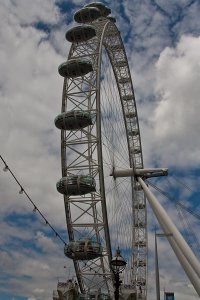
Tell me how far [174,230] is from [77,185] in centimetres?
1367

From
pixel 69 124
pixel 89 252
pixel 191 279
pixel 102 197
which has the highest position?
pixel 69 124

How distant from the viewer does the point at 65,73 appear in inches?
1458

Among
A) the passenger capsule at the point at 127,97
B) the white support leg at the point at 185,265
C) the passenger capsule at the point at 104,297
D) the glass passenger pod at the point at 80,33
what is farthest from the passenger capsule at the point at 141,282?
the white support leg at the point at 185,265

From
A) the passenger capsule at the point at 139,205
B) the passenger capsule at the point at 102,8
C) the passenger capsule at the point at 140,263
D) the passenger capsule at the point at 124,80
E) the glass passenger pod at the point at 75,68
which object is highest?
the passenger capsule at the point at 102,8

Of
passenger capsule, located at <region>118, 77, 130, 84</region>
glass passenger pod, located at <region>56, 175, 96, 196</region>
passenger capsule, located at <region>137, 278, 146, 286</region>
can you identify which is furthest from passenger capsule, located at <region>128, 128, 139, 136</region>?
glass passenger pod, located at <region>56, 175, 96, 196</region>

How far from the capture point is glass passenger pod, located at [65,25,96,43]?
39.0 meters

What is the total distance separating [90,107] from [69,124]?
2.37m

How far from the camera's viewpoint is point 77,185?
32.2m

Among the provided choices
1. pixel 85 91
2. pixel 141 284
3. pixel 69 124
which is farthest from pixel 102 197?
pixel 141 284

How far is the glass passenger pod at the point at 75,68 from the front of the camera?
36.2 metres

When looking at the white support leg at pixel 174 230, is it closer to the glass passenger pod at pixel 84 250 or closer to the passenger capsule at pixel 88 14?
the glass passenger pod at pixel 84 250

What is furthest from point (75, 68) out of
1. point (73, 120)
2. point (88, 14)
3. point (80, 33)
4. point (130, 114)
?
point (130, 114)

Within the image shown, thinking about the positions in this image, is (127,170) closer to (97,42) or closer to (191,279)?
(97,42)

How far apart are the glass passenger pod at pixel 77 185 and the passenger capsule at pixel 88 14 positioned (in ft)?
59.0
